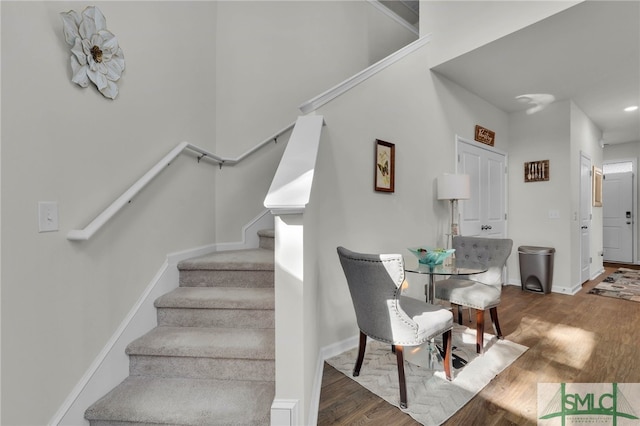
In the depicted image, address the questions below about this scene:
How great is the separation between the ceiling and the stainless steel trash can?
209 centimetres

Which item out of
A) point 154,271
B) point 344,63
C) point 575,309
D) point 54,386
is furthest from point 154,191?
point 575,309

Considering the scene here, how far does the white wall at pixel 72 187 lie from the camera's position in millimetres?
1193

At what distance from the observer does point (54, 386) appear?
1318 millimetres

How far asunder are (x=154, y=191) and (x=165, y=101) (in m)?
0.70

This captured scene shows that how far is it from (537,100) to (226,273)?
460 centimetres

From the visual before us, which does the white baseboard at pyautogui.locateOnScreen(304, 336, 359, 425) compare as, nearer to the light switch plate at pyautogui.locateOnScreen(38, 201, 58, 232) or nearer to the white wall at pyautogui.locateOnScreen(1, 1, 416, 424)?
the white wall at pyautogui.locateOnScreen(1, 1, 416, 424)

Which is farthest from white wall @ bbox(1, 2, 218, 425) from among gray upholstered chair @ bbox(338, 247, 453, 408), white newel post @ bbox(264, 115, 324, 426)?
gray upholstered chair @ bbox(338, 247, 453, 408)

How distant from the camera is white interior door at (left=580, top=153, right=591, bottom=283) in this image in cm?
432

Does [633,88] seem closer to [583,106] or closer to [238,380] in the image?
[583,106]

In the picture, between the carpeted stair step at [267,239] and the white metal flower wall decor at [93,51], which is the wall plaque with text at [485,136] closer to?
the carpeted stair step at [267,239]

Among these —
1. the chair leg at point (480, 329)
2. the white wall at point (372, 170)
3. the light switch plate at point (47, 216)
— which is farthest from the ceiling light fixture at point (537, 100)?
the light switch plate at point (47, 216)

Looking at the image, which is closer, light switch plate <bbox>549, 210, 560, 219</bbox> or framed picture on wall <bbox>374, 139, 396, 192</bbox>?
framed picture on wall <bbox>374, 139, 396, 192</bbox>

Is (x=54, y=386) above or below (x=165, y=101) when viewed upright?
below

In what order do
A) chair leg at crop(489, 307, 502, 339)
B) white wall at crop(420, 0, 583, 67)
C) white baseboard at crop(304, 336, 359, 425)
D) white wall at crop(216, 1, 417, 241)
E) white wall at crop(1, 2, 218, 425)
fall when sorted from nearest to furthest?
white wall at crop(1, 2, 218, 425)
white baseboard at crop(304, 336, 359, 425)
white wall at crop(420, 0, 583, 67)
chair leg at crop(489, 307, 502, 339)
white wall at crop(216, 1, 417, 241)
